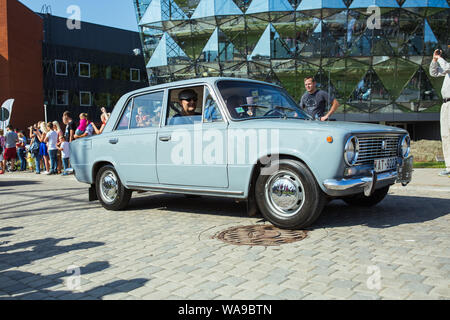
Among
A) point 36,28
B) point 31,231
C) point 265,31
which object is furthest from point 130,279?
point 36,28

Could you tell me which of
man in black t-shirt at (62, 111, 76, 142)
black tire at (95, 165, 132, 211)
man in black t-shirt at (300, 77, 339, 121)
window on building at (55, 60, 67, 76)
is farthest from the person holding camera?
window on building at (55, 60, 67, 76)

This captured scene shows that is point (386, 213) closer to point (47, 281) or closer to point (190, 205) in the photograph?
point (190, 205)

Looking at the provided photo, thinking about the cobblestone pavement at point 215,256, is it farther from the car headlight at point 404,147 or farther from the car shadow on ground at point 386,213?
the car headlight at point 404,147

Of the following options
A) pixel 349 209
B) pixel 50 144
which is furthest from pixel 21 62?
pixel 349 209

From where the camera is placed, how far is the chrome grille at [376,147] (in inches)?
181

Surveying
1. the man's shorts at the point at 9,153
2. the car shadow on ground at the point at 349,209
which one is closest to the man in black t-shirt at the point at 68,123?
the man's shorts at the point at 9,153

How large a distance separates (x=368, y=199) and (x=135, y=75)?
54437mm

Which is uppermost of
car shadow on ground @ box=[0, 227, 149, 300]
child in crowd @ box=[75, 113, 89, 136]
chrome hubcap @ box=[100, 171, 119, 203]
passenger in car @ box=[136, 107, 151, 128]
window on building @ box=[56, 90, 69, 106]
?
window on building @ box=[56, 90, 69, 106]

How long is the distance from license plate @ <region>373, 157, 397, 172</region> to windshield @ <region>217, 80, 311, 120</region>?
1234 millimetres

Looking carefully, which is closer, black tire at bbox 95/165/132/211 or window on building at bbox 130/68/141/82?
black tire at bbox 95/165/132/211

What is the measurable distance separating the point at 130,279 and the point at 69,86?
1951 inches

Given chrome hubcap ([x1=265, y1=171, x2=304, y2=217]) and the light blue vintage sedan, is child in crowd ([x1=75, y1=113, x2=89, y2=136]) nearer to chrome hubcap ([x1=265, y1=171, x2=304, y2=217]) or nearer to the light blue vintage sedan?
the light blue vintage sedan

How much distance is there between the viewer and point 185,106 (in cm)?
573

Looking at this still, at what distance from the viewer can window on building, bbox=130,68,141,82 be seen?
56.7 meters
